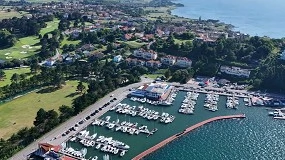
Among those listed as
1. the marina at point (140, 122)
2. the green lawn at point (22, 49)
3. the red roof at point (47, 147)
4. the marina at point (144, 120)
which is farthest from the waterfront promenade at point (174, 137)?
the green lawn at point (22, 49)

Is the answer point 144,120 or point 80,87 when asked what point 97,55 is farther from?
point 144,120

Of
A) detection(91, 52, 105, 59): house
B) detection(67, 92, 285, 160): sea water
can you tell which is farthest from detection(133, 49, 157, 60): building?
detection(67, 92, 285, 160): sea water

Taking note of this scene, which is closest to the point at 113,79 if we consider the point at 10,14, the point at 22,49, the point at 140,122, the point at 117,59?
the point at 117,59

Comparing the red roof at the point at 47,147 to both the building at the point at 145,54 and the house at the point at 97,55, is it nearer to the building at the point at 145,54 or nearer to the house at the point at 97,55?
the building at the point at 145,54

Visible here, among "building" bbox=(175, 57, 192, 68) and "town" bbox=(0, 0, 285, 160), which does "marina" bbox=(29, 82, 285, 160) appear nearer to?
"town" bbox=(0, 0, 285, 160)

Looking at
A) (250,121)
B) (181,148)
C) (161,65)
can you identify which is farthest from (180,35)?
(181,148)

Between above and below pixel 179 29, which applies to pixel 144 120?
below
